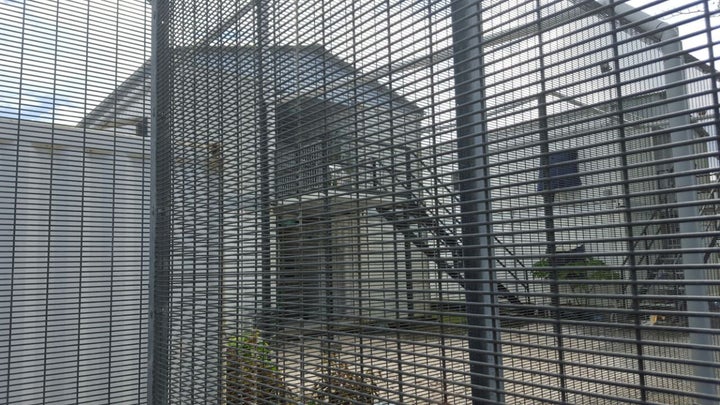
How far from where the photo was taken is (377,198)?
1562 mm

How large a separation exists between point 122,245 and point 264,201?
1480 mm

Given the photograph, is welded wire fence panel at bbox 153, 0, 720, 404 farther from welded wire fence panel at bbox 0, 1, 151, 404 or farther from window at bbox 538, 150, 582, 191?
welded wire fence panel at bbox 0, 1, 151, 404

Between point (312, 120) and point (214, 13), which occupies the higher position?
point (214, 13)

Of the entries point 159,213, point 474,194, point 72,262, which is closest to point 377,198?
point 474,194

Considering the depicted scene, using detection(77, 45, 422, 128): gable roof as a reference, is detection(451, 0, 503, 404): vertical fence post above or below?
below

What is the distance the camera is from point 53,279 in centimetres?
263

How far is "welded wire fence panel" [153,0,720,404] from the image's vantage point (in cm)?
108

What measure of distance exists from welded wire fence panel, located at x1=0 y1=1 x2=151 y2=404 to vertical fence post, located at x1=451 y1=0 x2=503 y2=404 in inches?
85.4

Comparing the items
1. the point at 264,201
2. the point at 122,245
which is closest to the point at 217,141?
the point at 264,201

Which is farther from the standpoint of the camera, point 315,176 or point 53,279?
point 53,279

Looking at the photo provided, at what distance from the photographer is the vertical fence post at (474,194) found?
1.18 metres

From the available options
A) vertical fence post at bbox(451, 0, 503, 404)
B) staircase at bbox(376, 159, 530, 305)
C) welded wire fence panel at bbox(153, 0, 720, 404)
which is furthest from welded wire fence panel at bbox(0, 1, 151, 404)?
vertical fence post at bbox(451, 0, 503, 404)

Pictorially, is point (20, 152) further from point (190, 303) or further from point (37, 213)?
point (190, 303)

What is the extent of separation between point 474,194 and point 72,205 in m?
2.43
